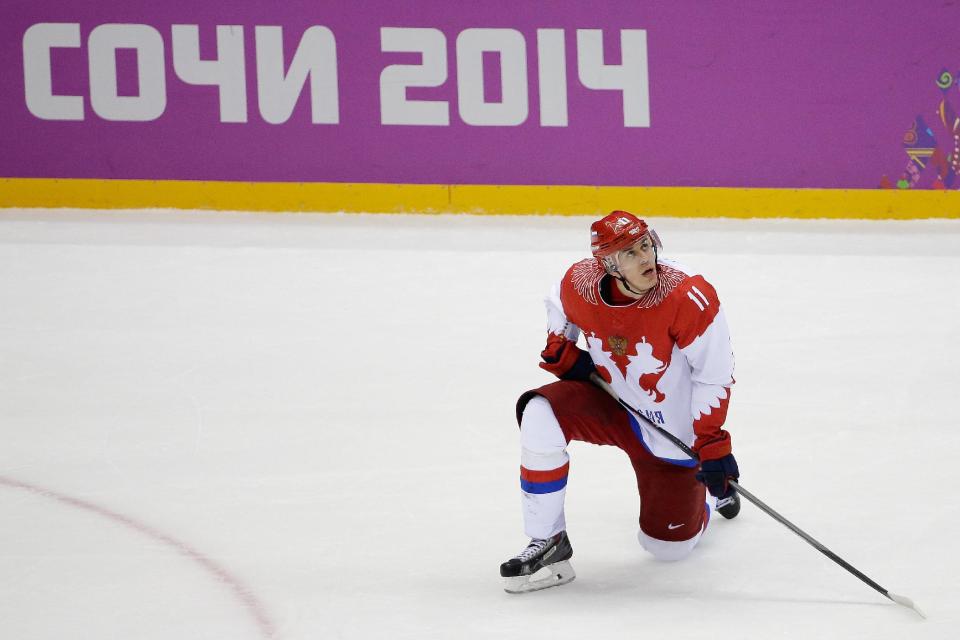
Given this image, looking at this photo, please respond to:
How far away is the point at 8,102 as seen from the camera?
6.71 m

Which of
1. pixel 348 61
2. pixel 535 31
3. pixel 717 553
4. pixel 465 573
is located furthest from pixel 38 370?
pixel 535 31

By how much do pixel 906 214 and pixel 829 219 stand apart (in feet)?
1.21

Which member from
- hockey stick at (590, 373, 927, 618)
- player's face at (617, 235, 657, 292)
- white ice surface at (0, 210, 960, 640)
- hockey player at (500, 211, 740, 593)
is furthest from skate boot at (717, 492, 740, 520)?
player's face at (617, 235, 657, 292)

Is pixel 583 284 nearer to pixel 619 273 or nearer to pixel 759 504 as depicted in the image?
pixel 619 273

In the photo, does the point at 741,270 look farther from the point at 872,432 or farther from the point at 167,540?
the point at 167,540

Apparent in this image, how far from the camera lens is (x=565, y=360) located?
3.07 meters

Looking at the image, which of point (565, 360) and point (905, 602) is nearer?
point (905, 602)

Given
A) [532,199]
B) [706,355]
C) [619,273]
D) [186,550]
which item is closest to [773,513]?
[706,355]

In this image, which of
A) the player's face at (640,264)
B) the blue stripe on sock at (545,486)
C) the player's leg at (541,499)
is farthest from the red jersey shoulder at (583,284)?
the blue stripe on sock at (545,486)

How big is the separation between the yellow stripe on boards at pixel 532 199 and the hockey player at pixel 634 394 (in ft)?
12.3

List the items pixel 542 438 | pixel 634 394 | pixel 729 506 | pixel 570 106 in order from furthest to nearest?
1. pixel 570 106
2. pixel 729 506
3. pixel 634 394
4. pixel 542 438

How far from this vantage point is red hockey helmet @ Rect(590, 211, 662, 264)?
2.79 m

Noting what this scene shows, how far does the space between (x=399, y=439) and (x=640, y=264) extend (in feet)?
4.39

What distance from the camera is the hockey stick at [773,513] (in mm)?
2852
